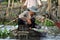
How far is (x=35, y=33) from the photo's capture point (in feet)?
8.36

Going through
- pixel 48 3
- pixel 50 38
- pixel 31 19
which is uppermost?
pixel 48 3

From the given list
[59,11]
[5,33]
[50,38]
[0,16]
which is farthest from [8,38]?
[59,11]

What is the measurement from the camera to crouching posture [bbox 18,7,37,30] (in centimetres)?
254

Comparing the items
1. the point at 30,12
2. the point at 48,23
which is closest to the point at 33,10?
the point at 30,12

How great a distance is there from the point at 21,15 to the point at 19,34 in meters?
0.25

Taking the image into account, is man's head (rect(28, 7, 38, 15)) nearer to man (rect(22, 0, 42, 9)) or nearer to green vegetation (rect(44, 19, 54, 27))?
man (rect(22, 0, 42, 9))

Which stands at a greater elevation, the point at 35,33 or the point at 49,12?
the point at 49,12

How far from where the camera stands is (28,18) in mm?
2545

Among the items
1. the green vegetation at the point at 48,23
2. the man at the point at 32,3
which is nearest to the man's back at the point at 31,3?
the man at the point at 32,3

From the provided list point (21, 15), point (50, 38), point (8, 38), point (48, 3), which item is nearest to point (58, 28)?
point (50, 38)

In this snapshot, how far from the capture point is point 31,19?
8.35 ft

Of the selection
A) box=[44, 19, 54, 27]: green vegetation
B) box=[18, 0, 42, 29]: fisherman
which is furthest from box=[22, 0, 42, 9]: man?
box=[44, 19, 54, 27]: green vegetation

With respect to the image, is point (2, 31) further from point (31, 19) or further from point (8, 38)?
point (31, 19)

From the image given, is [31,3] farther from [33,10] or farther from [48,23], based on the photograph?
[48,23]
